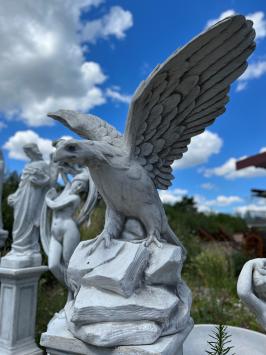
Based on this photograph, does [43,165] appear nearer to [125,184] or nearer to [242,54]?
[125,184]

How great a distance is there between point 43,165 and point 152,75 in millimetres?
2277

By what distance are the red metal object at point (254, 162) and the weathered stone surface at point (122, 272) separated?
561cm

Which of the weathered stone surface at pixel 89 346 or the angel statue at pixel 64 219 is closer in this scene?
the weathered stone surface at pixel 89 346

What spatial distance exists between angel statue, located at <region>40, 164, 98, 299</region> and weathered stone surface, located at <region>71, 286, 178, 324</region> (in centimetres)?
174

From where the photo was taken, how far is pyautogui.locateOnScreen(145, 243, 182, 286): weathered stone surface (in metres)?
1.74

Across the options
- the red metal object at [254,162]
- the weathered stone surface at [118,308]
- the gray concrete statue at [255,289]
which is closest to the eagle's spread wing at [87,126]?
the weathered stone surface at [118,308]

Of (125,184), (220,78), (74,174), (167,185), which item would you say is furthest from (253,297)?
(74,174)

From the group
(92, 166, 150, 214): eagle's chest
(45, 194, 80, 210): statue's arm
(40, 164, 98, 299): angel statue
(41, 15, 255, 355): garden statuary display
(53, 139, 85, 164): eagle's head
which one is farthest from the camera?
(45, 194, 80, 210): statue's arm

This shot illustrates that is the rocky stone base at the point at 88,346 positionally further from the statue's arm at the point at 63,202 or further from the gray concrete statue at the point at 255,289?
the statue's arm at the point at 63,202

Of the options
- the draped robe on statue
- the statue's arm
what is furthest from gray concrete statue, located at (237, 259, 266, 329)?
the draped robe on statue

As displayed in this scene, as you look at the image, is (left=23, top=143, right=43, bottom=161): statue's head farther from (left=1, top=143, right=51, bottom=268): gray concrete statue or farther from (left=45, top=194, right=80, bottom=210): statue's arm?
(left=45, top=194, right=80, bottom=210): statue's arm

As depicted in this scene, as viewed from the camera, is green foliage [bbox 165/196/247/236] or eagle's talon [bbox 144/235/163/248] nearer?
eagle's talon [bbox 144/235/163/248]

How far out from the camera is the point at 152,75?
1.74 metres

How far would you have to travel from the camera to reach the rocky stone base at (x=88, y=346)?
57.2 inches
